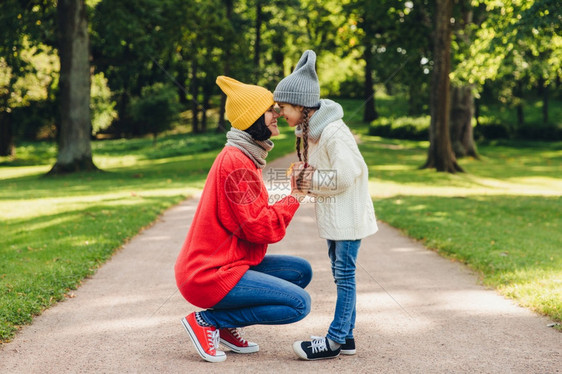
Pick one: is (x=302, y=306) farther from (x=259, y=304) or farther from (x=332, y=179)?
(x=332, y=179)

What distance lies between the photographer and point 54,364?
388cm

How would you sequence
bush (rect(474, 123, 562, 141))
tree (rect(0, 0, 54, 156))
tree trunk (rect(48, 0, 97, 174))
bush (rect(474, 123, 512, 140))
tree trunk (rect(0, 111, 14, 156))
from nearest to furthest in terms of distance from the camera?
tree (rect(0, 0, 54, 156)), tree trunk (rect(48, 0, 97, 174)), tree trunk (rect(0, 111, 14, 156)), bush (rect(474, 123, 562, 141)), bush (rect(474, 123, 512, 140))

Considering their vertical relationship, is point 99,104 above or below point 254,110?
above

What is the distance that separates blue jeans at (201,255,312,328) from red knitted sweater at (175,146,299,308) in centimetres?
8

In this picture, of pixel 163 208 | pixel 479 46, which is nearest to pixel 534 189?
pixel 479 46

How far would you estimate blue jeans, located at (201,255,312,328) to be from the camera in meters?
3.79

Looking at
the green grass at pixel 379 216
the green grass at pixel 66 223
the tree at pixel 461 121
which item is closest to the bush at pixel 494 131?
the tree at pixel 461 121

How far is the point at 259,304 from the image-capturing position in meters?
3.84

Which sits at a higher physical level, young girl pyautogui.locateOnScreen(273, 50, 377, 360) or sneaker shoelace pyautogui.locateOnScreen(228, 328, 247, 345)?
young girl pyautogui.locateOnScreen(273, 50, 377, 360)

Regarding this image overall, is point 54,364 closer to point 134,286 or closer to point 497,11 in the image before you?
point 134,286

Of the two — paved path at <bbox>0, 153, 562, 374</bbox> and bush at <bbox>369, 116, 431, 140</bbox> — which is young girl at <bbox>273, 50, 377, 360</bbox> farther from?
bush at <bbox>369, 116, 431, 140</bbox>

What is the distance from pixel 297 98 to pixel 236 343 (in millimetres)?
1799


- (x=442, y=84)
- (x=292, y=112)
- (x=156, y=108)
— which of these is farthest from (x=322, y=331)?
(x=156, y=108)

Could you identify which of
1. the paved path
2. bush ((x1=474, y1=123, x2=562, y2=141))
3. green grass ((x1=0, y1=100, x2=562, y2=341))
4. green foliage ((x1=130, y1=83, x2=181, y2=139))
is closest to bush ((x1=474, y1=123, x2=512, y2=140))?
bush ((x1=474, y1=123, x2=562, y2=141))
